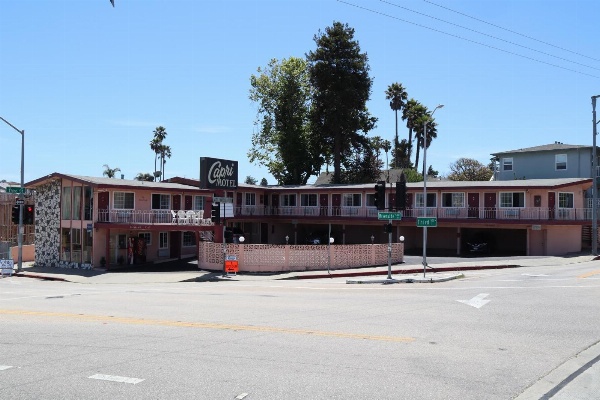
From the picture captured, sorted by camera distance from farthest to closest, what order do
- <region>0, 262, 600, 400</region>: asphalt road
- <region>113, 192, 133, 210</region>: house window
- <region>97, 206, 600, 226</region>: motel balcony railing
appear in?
1. <region>113, 192, 133, 210</region>: house window
2. <region>97, 206, 600, 226</region>: motel balcony railing
3. <region>0, 262, 600, 400</region>: asphalt road

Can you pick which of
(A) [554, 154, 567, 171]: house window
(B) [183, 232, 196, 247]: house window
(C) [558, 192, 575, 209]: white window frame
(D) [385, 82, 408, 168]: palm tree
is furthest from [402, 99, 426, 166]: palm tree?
(B) [183, 232, 196, 247]: house window

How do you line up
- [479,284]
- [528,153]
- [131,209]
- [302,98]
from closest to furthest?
[479,284] < [131,209] < [528,153] < [302,98]

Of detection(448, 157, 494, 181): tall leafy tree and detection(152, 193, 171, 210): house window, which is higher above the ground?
detection(448, 157, 494, 181): tall leafy tree

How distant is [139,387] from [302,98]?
217 ft

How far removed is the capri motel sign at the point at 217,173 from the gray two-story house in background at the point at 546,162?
97.4 feet

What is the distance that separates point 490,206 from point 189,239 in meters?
23.5

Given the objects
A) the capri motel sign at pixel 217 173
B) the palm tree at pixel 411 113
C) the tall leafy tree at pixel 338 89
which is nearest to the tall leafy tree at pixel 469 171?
the palm tree at pixel 411 113

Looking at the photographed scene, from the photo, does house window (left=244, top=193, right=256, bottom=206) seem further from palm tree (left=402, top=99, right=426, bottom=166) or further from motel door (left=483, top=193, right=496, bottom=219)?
palm tree (left=402, top=99, right=426, bottom=166)

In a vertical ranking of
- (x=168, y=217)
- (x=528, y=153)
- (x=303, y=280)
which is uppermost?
(x=528, y=153)

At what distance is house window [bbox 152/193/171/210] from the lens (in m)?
41.3

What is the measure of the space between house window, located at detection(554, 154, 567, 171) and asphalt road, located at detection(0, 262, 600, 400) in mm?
36187

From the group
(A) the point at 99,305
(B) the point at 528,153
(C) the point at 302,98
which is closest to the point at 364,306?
(A) the point at 99,305

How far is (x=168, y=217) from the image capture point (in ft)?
129

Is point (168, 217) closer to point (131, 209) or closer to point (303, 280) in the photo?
point (131, 209)
